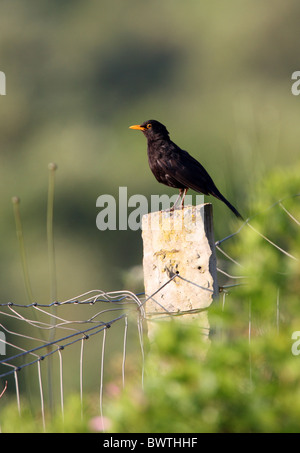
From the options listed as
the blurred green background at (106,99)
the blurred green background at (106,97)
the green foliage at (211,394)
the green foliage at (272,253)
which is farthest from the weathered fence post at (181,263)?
the blurred green background at (106,97)

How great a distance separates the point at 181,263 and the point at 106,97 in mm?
20534

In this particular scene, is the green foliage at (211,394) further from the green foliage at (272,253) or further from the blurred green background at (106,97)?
the blurred green background at (106,97)

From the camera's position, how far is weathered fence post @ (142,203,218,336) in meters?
2.46

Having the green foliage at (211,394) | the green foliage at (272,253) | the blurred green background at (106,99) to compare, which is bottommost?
the green foliage at (211,394)

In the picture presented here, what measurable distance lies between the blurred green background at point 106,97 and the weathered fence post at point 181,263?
1170 centimetres

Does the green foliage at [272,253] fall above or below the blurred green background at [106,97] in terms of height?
below

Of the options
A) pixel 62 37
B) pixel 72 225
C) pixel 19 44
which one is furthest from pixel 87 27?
pixel 72 225

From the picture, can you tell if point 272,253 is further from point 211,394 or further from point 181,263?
point 181,263

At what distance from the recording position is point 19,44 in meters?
24.2

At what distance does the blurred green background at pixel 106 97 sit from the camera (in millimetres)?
17375

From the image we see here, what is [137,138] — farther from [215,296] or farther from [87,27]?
[215,296]

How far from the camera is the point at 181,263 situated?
252cm

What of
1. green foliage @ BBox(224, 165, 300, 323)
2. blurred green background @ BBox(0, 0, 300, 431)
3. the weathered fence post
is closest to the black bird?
the weathered fence post
